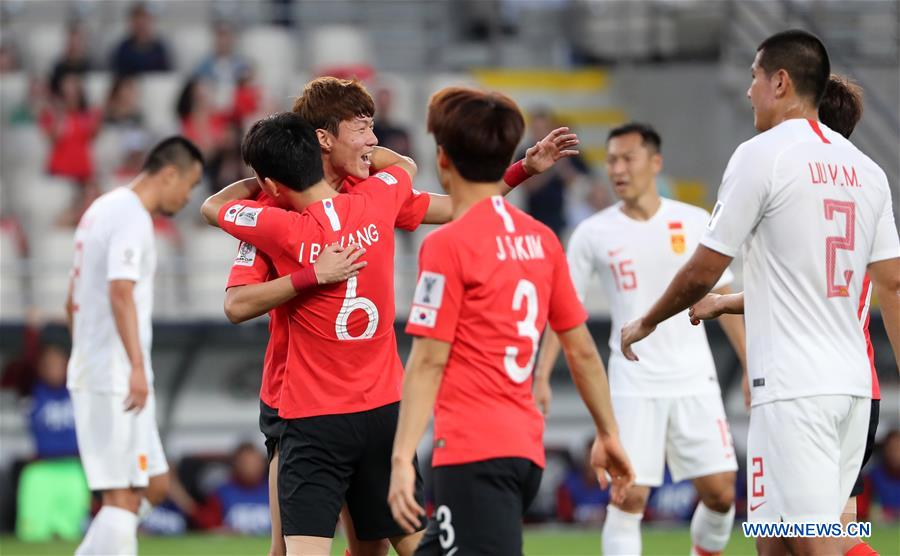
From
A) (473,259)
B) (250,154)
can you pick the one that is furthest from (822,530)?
(250,154)

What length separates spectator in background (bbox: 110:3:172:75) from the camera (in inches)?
637

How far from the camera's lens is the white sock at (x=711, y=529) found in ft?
26.7

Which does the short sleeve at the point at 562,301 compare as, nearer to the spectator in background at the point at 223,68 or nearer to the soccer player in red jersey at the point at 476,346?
the soccer player in red jersey at the point at 476,346

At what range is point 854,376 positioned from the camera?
5.29m

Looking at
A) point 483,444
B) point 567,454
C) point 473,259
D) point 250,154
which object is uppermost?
point 250,154

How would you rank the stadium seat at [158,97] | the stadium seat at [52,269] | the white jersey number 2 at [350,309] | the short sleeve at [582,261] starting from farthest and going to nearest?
1. the stadium seat at [158,97]
2. the stadium seat at [52,269]
3. the short sleeve at [582,261]
4. the white jersey number 2 at [350,309]

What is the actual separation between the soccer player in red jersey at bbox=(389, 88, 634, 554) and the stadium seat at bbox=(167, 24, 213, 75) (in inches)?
498

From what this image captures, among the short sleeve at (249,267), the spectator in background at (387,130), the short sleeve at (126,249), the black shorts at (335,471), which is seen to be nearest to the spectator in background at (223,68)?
the spectator in background at (387,130)

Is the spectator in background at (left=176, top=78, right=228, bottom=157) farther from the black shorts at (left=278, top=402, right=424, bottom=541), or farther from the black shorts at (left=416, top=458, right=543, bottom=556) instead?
the black shorts at (left=416, top=458, right=543, bottom=556)

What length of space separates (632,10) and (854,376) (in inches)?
507

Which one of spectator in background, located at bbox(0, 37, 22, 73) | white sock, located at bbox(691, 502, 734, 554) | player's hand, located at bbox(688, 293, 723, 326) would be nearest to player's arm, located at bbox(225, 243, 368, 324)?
player's hand, located at bbox(688, 293, 723, 326)

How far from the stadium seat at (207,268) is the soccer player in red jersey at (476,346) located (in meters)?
8.41

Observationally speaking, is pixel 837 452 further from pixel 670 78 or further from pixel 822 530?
pixel 670 78

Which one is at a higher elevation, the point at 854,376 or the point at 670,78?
the point at 670,78
